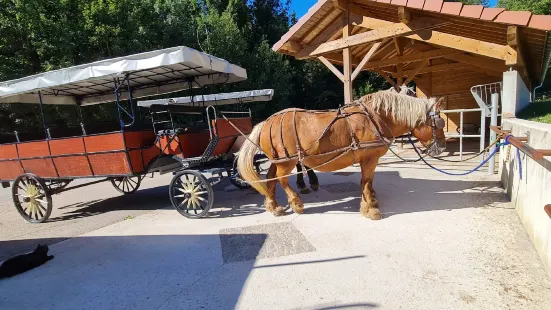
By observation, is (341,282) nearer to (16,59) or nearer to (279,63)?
(16,59)

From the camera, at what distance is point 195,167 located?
4758mm

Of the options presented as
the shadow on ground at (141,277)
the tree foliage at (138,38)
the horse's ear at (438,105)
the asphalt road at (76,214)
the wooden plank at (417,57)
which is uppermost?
the tree foliage at (138,38)

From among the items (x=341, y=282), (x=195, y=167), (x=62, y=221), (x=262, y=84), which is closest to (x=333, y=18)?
(x=195, y=167)

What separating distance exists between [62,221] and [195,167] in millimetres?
2969

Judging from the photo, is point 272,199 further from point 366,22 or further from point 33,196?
point 366,22

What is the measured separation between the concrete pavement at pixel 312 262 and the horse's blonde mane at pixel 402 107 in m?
1.35

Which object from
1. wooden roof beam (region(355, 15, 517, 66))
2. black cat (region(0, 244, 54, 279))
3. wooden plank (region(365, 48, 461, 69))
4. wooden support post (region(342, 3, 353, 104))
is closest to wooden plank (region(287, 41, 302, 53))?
wooden support post (region(342, 3, 353, 104))

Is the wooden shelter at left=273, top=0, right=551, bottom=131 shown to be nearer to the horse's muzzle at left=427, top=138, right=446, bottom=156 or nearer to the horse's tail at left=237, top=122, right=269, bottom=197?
the horse's muzzle at left=427, top=138, right=446, bottom=156

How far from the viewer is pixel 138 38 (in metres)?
15.0

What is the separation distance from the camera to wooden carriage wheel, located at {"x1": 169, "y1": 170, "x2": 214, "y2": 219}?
14.4 ft

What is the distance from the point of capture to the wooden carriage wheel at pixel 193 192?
4.39 metres

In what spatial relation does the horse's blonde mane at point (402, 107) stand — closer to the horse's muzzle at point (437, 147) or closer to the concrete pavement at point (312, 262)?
Result: the horse's muzzle at point (437, 147)

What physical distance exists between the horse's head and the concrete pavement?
90cm

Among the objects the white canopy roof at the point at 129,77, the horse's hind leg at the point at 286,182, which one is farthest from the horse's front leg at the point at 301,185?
the white canopy roof at the point at 129,77
